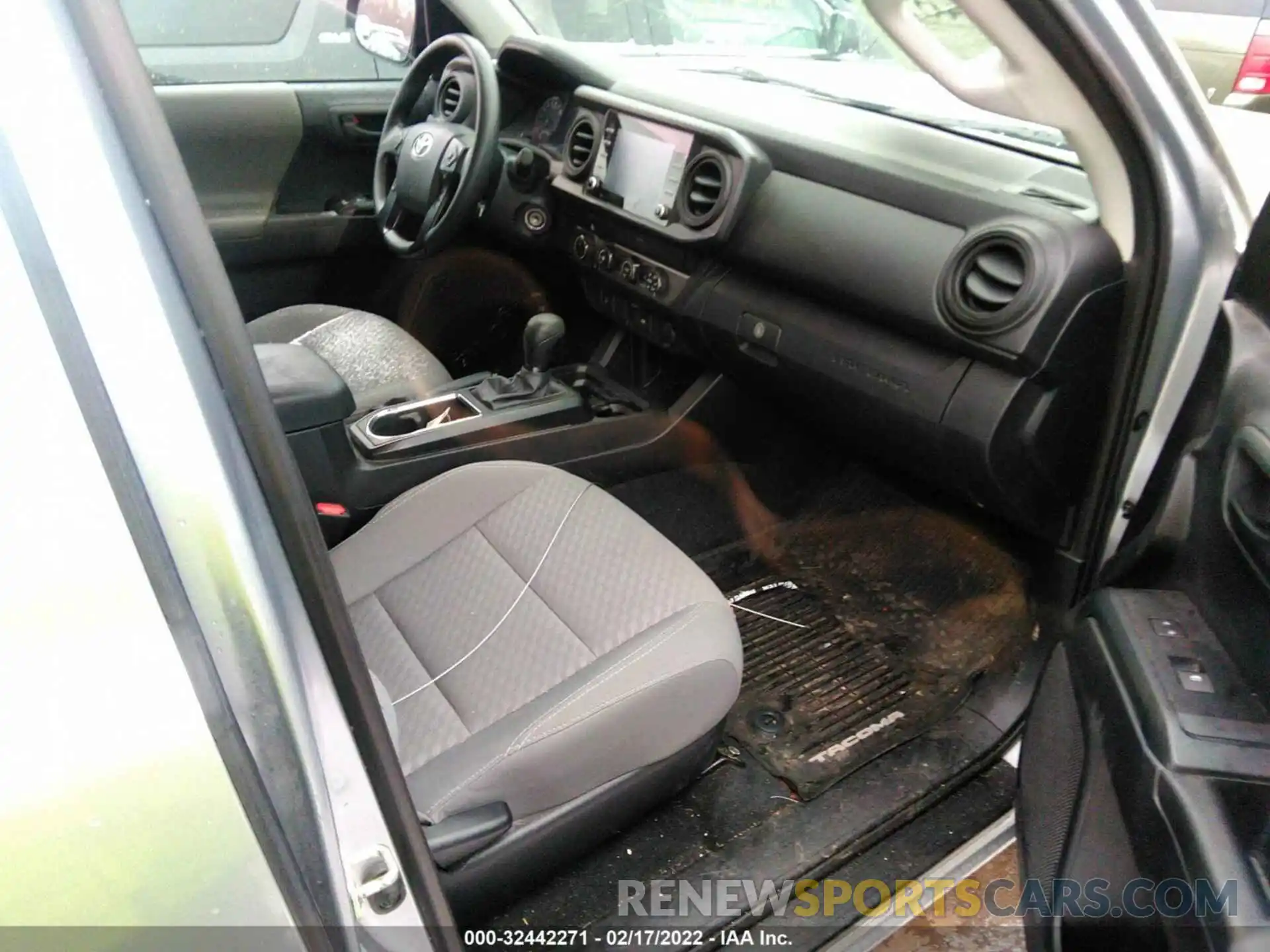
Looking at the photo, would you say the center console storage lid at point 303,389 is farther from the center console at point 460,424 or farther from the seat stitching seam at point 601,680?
the seat stitching seam at point 601,680

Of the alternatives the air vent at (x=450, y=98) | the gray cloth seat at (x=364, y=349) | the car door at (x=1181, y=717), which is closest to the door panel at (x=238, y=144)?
the gray cloth seat at (x=364, y=349)

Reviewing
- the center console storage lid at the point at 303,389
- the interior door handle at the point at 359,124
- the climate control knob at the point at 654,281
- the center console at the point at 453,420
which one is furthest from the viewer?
the interior door handle at the point at 359,124

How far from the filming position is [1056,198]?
1.33 metres

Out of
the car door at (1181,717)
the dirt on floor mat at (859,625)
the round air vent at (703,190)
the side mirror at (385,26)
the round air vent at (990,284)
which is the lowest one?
the dirt on floor mat at (859,625)

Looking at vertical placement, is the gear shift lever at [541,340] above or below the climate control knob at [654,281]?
below

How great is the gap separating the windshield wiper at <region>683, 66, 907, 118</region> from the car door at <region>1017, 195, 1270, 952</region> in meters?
0.82

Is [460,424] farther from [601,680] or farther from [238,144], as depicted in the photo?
Result: [238,144]

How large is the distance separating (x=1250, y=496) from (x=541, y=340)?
131cm

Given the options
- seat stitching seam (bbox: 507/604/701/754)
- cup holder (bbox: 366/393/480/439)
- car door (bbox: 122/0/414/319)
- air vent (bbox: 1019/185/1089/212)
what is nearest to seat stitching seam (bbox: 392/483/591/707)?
seat stitching seam (bbox: 507/604/701/754)

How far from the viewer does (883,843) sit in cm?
140

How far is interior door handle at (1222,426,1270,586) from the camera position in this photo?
86cm

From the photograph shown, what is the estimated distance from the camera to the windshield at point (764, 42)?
1787mm

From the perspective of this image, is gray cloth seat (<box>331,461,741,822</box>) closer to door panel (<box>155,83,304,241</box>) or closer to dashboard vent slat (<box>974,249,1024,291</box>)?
dashboard vent slat (<box>974,249,1024,291</box>)

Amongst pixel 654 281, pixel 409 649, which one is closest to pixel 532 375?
pixel 654 281
